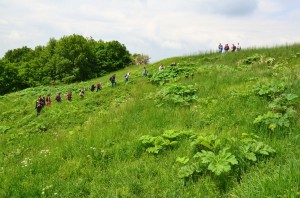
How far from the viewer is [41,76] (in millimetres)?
57000

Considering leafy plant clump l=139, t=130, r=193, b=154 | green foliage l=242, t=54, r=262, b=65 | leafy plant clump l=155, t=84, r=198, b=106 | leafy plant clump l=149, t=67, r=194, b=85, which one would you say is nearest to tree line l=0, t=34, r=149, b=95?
leafy plant clump l=149, t=67, r=194, b=85

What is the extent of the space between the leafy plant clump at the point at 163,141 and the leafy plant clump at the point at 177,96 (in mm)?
3391

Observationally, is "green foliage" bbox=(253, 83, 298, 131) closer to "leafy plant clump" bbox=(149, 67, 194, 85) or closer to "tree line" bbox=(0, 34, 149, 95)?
"leafy plant clump" bbox=(149, 67, 194, 85)

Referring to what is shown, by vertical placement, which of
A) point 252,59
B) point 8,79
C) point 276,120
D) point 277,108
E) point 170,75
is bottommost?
point 276,120

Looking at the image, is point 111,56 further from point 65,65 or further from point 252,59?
point 252,59

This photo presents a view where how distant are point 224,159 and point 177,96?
20.2 feet

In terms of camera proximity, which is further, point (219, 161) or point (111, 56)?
point (111, 56)

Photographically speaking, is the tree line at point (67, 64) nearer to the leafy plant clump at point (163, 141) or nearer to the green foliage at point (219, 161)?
the leafy plant clump at point (163, 141)

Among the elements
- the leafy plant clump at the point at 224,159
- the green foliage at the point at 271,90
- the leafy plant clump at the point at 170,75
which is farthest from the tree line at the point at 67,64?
the leafy plant clump at the point at 224,159

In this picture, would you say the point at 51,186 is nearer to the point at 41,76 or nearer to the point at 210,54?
the point at 210,54

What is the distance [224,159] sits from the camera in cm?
537

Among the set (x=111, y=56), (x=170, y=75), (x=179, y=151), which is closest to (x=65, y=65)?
(x=111, y=56)

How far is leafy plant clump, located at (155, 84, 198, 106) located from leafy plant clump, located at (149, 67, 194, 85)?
431 cm

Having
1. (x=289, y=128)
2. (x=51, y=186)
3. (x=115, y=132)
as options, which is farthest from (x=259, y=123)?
(x=51, y=186)
